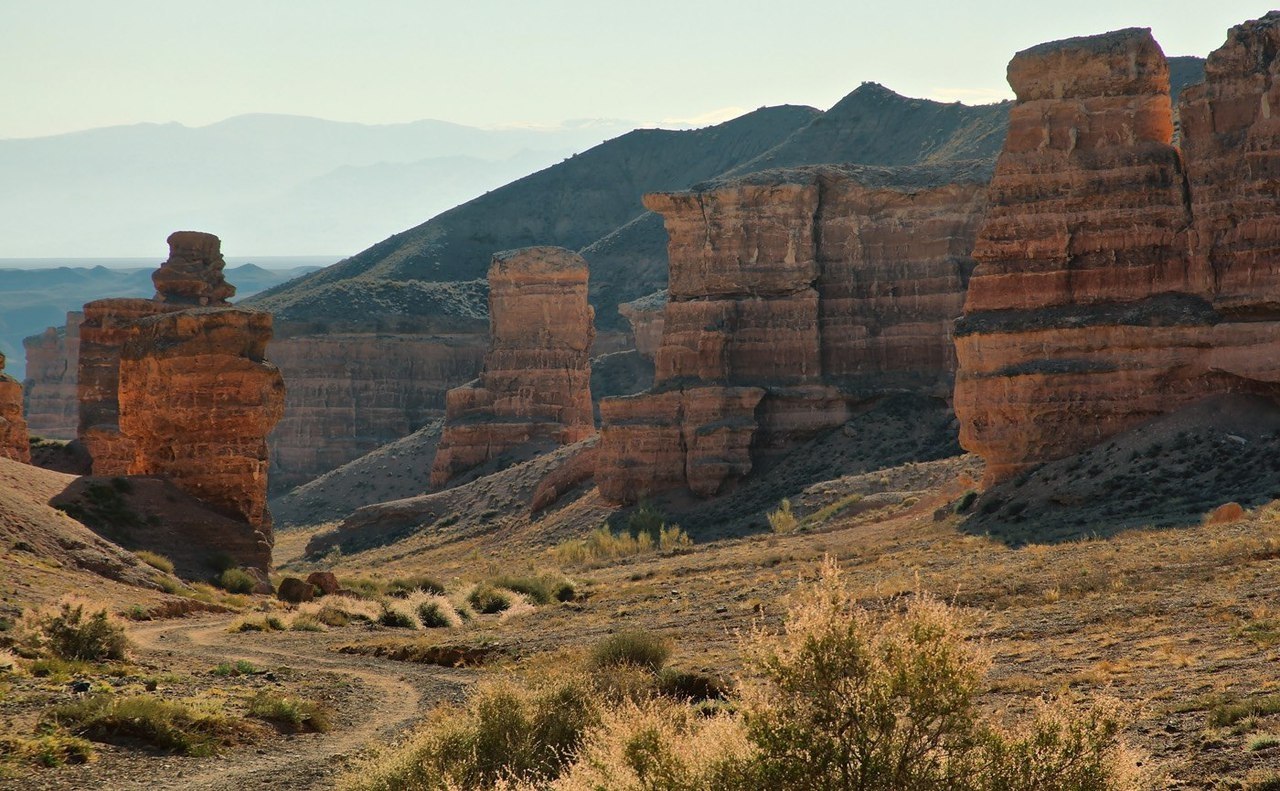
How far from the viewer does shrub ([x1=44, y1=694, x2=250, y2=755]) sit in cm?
1574

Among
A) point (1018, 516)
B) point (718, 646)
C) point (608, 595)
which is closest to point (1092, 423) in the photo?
point (1018, 516)

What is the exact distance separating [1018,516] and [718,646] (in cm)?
1179

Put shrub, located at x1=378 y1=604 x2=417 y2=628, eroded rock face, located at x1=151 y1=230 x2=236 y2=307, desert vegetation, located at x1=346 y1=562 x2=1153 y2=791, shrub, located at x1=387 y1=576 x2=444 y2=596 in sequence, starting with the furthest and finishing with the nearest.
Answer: eroded rock face, located at x1=151 y1=230 x2=236 y2=307
shrub, located at x1=387 y1=576 x2=444 y2=596
shrub, located at x1=378 y1=604 x2=417 y2=628
desert vegetation, located at x1=346 y1=562 x2=1153 y2=791

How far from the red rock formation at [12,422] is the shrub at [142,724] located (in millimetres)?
30137

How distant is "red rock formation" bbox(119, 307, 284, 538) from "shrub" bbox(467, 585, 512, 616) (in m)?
5.92

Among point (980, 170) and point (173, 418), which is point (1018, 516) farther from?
point (980, 170)

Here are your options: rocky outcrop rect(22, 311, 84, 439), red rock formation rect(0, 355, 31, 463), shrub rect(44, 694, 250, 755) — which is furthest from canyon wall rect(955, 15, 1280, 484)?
rocky outcrop rect(22, 311, 84, 439)

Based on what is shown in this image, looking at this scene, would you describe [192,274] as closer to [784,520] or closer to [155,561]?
[784,520]

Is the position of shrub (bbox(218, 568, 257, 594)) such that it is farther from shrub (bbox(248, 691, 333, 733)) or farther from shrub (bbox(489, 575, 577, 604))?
shrub (bbox(248, 691, 333, 733))

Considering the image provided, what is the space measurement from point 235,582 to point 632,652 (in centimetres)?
1774

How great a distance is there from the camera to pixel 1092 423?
110 feet

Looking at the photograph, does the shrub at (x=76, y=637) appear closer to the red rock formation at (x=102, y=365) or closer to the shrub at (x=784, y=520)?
the shrub at (x=784, y=520)

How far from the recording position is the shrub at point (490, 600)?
108 ft

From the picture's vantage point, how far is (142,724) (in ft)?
52.1
